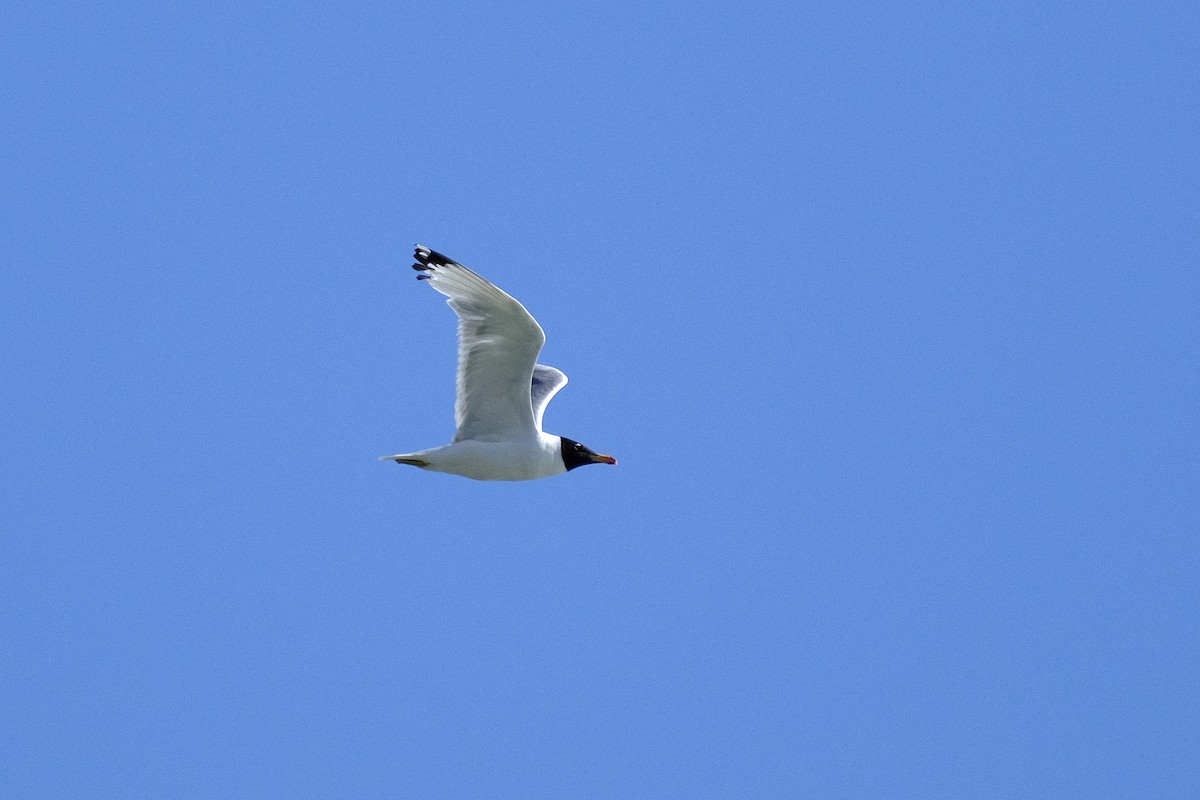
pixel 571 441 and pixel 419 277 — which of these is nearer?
pixel 419 277

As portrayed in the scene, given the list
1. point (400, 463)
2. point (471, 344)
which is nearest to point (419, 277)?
point (471, 344)

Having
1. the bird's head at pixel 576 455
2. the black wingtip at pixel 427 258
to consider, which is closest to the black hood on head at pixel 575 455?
the bird's head at pixel 576 455

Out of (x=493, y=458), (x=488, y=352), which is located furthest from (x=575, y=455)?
(x=488, y=352)

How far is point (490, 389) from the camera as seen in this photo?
12.9 meters

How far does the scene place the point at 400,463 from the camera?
41.9 feet

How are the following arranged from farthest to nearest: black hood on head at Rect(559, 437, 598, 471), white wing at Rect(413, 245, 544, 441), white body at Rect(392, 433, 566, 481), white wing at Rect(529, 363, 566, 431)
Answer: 1. white wing at Rect(529, 363, 566, 431)
2. black hood on head at Rect(559, 437, 598, 471)
3. white body at Rect(392, 433, 566, 481)
4. white wing at Rect(413, 245, 544, 441)

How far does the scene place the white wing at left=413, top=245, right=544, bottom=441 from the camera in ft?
40.8

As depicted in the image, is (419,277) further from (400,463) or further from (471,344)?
(400,463)

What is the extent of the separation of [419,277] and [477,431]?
1310mm

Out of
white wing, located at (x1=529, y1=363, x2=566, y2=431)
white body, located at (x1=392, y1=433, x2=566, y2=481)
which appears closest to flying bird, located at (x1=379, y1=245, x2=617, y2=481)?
white body, located at (x1=392, y1=433, x2=566, y2=481)

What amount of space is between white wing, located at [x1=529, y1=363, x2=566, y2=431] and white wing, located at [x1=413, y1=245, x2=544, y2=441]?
994 mm

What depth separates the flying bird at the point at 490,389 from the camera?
1246cm

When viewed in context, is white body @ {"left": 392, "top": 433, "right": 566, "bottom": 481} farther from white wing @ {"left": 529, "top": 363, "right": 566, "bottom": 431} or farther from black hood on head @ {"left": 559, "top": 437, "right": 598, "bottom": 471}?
white wing @ {"left": 529, "top": 363, "right": 566, "bottom": 431}

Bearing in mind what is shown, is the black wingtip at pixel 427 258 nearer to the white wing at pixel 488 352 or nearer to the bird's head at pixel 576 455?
the white wing at pixel 488 352
